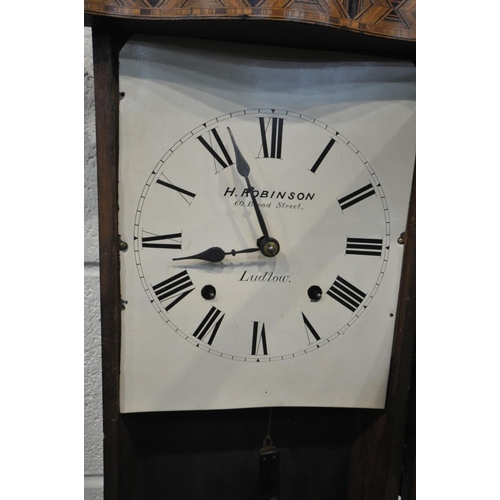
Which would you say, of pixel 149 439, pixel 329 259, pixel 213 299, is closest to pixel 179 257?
pixel 213 299

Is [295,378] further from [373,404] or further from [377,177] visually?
[377,177]

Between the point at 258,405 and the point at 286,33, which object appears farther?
the point at 258,405

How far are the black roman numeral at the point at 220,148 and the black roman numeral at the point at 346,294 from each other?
0.82 feet

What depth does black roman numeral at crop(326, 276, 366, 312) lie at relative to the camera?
747 millimetres

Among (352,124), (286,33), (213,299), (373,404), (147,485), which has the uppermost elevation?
(286,33)

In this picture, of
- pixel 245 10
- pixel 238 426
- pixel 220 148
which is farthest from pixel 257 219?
pixel 238 426

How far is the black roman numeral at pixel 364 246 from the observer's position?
0.74m

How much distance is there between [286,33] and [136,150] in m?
0.26

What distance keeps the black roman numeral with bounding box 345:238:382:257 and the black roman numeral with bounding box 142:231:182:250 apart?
0.26 m

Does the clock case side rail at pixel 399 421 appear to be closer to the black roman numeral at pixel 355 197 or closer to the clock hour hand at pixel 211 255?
the black roman numeral at pixel 355 197

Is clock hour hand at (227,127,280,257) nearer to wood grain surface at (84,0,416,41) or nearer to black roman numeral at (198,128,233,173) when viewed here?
black roman numeral at (198,128,233,173)

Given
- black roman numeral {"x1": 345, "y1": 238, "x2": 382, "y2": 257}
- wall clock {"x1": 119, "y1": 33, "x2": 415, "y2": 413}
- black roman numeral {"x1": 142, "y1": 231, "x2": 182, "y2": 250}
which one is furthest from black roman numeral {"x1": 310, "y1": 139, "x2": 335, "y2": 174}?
black roman numeral {"x1": 142, "y1": 231, "x2": 182, "y2": 250}

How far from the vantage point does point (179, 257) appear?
2.32ft

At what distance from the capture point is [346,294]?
0.75 meters
